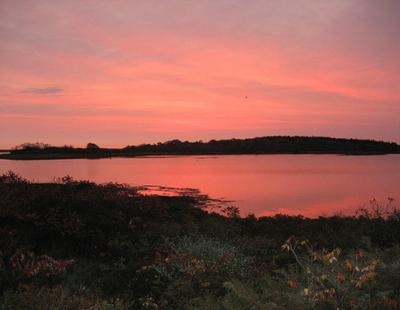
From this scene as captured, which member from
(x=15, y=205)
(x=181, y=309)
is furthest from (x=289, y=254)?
(x=15, y=205)

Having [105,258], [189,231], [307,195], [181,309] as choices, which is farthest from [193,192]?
[181,309]

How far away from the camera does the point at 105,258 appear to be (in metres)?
13.4

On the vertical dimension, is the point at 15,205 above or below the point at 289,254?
above

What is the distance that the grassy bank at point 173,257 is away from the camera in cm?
808

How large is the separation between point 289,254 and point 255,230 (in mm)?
4683

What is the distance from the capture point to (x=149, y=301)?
9195mm

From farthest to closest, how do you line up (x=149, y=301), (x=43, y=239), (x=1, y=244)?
(x=43, y=239)
(x=1, y=244)
(x=149, y=301)

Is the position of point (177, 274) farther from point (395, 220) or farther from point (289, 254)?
point (395, 220)

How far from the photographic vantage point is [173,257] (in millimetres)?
11680

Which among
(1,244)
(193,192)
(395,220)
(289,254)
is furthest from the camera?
(193,192)

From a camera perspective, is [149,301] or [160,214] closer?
[149,301]

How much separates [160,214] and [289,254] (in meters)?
6.40

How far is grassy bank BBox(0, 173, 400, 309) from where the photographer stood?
8.08 meters

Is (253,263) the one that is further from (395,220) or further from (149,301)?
(395,220)
